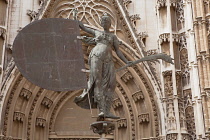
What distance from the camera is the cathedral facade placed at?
1238 cm

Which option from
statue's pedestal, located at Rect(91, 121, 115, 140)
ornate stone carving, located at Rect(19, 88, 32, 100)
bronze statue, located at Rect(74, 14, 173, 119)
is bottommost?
statue's pedestal, located at Rect(91, 121, 115, 140)

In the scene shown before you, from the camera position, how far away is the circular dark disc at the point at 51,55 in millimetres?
6262

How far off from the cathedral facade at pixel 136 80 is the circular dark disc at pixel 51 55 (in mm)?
6224

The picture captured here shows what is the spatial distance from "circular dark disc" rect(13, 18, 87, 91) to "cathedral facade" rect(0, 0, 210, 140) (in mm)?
6224

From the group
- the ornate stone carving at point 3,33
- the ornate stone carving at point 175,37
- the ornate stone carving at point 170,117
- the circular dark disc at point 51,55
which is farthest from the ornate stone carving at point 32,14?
the circular dark disc at point 51,55

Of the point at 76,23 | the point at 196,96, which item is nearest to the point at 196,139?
the point at 196,96

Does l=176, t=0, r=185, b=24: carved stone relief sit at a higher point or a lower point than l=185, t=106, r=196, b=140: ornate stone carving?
higher

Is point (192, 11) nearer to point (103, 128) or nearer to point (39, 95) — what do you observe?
point (39, 95)

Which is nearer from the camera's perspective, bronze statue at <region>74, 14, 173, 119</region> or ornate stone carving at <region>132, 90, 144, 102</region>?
bronze statue at <region>74, 14, 173, 119</region>

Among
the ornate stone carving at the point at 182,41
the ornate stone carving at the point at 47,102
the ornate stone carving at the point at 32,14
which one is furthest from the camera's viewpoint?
the ornate stone carving at the point at 32,14

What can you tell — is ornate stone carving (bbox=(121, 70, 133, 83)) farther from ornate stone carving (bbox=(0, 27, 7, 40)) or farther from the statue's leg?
the statue's leg

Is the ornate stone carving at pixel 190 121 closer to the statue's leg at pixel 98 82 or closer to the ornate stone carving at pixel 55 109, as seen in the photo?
the ornate stone carving at pixel 55 109

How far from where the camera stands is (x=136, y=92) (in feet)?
45.1

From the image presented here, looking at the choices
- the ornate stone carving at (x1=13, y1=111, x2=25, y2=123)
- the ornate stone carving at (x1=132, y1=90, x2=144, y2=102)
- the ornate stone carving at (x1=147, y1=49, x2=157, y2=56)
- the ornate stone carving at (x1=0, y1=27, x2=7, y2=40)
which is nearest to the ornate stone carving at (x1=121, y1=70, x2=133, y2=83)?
the ornate stone carving at (x1=132, y1=90, x2=144, y2=102)
